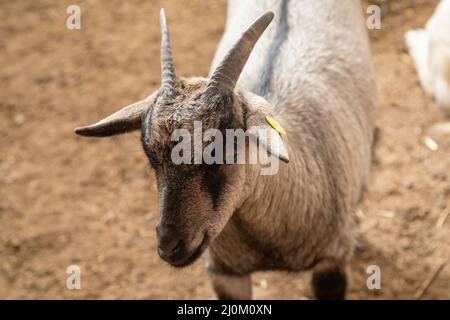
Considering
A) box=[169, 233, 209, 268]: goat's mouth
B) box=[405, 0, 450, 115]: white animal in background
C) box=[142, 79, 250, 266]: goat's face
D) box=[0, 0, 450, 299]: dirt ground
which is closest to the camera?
box=[142, 79, 250, 266]: goat's face

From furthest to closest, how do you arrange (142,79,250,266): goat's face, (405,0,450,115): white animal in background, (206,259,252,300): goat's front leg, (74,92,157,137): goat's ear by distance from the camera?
1. (405,0,450,115): white animal in background
2. (206,259,252,300): goat's front leg
3. (74,92,157,137): goat's ear
4. (142,79,250,266): goat's face

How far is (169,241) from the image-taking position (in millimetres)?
2896

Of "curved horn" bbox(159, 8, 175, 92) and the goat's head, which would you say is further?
"curved horn" bbox(159, 8, 175, 92)

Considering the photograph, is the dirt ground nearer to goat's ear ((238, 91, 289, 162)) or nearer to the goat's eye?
the goat's eye

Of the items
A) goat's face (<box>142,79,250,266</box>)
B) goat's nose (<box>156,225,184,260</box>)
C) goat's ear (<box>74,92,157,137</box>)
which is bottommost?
goat's nose (<box>156,225,184,260</box>)

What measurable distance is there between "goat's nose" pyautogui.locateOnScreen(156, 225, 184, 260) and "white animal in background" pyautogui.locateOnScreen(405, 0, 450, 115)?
3671 mm

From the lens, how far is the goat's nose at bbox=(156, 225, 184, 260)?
2889 millimetres

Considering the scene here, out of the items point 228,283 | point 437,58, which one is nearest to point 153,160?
point 228,283

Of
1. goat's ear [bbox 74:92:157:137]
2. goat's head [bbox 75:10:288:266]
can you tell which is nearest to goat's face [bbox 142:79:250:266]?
goat's head [bbox 75:10:288:266]

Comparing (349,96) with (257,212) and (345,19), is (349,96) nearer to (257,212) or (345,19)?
(345,19)

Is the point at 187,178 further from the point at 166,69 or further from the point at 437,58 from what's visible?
the point at 437,58

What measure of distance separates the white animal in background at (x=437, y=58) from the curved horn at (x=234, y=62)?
126 inches

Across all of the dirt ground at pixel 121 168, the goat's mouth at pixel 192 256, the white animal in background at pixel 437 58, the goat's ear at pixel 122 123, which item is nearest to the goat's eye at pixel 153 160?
the goat's ear at pixel 122 123

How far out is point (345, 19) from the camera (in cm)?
445
